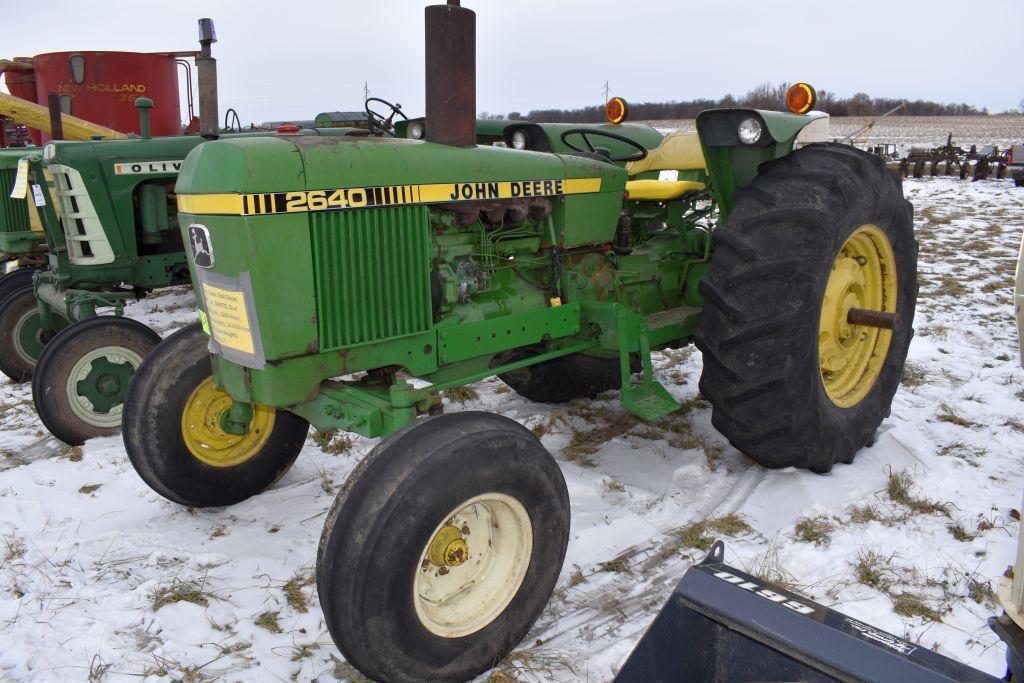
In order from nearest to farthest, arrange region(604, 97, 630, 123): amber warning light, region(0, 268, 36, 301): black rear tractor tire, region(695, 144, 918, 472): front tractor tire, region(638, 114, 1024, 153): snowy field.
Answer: region(695, 144, 918, 472): front tractor tire, region(604, 97, 630, 123): amber warning light, region(0, 268, 36, 301): black rear tractor tire, region(638, 114, 1024, 153): snowy field

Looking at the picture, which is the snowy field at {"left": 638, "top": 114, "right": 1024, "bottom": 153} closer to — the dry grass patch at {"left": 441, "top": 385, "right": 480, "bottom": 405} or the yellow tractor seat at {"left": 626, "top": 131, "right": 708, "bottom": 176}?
the yellow tractor seat at {"left": 626, "top": 131, "right": 708, "bottom": 176}

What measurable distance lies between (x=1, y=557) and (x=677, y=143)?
4.15 m

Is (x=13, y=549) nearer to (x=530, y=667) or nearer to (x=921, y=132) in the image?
(x=530, y=667)

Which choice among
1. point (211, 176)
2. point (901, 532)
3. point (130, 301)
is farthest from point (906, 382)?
point (130, 301)

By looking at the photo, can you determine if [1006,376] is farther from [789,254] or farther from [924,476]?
[789,254]

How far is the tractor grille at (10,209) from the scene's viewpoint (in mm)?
6219

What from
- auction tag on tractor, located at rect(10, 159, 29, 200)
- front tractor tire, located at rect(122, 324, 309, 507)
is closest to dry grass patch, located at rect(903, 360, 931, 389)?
front tractor tire, located at rect(122, 324, 309, 507)

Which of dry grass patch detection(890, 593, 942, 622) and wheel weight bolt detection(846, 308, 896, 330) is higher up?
wheel weight bolt detection(846, 308, 896, 330)

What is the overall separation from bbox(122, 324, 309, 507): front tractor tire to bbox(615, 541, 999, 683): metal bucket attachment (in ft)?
6.96

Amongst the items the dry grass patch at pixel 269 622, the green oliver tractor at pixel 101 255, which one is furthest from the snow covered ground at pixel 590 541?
the green oliver tractor at pixel 101 255

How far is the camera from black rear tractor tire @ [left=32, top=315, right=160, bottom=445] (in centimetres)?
435

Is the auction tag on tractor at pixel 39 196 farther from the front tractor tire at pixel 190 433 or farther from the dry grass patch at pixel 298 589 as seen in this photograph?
the dry grass patch at pixel 298 589

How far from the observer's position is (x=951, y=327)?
19.9 feet

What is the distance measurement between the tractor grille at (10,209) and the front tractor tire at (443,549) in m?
5.49
